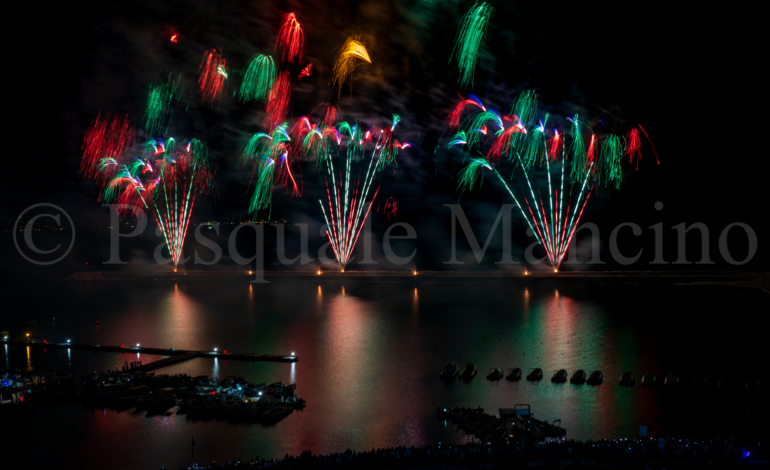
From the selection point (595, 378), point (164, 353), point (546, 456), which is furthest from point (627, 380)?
point (164, 353)

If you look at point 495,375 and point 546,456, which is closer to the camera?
point 546,456

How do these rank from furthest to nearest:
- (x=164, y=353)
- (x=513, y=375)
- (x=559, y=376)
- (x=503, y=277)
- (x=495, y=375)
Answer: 1. (x=503, y=277)
2. (x=164, y=353)
3. (x=495, y=375)
4. (x=513, y=375)
5. (x=559, y=376)

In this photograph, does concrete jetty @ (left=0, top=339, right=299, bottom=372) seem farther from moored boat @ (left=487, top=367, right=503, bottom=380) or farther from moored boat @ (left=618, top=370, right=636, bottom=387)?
moored boat @ (left=618, top=370, right=636, bottom=387)

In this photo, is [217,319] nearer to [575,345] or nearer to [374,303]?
[374,303]

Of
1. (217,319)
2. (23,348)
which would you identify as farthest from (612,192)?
(23,348)

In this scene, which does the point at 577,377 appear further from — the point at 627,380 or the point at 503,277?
the point at 503,277

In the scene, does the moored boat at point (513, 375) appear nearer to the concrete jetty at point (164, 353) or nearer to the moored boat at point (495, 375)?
the moored boat at point (495, 375)

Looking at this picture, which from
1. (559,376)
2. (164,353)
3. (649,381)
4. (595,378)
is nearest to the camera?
(649,381)

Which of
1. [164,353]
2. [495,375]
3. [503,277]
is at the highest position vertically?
[503,277]

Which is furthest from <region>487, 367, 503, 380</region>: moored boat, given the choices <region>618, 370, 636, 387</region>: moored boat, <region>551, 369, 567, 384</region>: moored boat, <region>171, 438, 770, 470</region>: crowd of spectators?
<region>171, 438, 770, 470</region>: crowd of spectators
